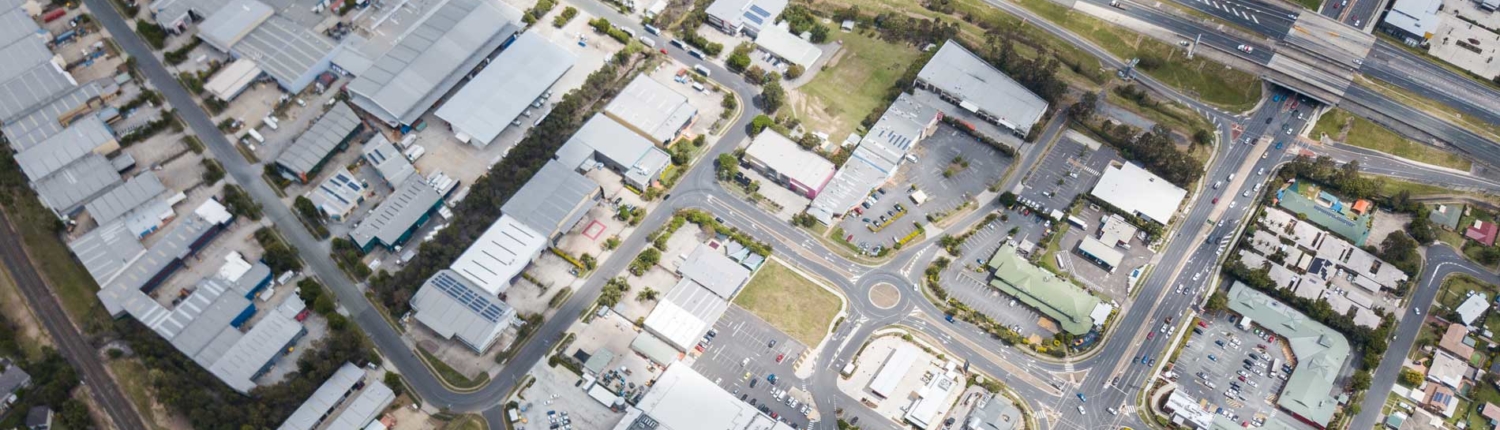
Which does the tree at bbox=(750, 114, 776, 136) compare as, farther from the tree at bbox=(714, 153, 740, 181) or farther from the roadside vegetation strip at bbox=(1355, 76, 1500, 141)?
the roadside vegetation strip at bbox=(1355, 76, 1500, 141)

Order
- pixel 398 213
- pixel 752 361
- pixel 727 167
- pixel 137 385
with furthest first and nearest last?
pixel 727 167 < pixel 398 213 < pixel 752 361 < pixel 137 385

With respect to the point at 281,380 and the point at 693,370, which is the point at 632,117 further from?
the point at 281,380

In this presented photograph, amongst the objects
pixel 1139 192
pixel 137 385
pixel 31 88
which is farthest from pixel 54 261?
pixel 1139 192

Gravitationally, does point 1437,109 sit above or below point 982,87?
above

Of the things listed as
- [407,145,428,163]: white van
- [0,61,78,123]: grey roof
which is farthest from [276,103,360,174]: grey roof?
[0,61,78,123]: grey roof

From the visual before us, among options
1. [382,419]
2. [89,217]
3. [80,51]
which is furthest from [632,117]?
[80,51]

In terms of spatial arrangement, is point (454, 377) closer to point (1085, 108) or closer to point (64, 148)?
point (64, 148)

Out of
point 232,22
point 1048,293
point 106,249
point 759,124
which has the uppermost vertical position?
point 759,124
